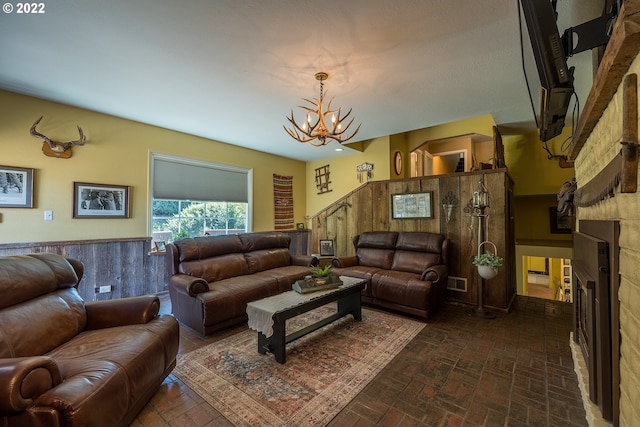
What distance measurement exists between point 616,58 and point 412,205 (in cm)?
340

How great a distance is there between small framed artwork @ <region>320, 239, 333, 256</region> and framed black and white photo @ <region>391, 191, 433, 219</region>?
1.46 metres

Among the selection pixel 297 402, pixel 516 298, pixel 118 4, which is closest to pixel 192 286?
pixel 297 402

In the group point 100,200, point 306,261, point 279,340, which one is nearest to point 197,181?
point 100,200

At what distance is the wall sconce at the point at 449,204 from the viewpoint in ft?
13.0

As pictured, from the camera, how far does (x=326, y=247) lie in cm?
542

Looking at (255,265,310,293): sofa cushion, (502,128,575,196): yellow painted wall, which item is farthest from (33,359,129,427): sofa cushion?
(502,128,575,196): yellow painted wall

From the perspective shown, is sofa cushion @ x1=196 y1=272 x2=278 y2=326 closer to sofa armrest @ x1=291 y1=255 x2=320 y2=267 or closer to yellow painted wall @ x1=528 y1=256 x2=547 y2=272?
sofa armrest @ x1=291 y1=255 x2=320 y2=267

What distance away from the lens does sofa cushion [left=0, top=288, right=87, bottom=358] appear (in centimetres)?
155

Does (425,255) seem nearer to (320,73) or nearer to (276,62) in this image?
(320,73)

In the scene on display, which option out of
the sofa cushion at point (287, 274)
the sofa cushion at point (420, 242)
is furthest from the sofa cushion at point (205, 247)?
the sofa cushion at point (420, 242)

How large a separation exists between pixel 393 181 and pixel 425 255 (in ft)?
4.69

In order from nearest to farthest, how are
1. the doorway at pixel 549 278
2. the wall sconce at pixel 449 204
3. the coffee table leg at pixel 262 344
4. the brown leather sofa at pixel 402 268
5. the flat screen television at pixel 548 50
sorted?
the flat screen television at pixel 548 50 → the coffee table leg at pixel 262 344 → the brown leather sofa at pixel 402 268 → the wall sconce at pixel 449 204 → the doorway at pixel 549 278

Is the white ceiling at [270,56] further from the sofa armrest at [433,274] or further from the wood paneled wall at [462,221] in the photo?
the sofa armrest at [433,274]

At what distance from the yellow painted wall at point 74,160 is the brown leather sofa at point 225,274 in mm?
1420
